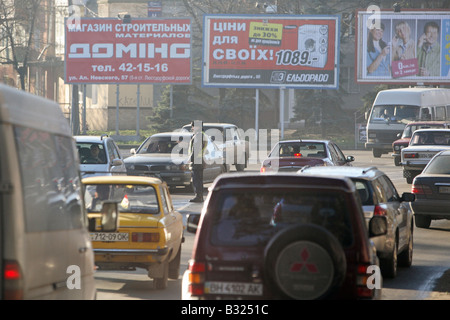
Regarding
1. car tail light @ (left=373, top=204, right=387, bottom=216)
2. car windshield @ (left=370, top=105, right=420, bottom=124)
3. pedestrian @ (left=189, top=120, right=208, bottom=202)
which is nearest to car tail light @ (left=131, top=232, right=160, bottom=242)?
car tail light @ (left=373, top=204, right=387, bottom=216)

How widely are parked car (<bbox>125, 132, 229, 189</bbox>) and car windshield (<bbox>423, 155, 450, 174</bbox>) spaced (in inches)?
286

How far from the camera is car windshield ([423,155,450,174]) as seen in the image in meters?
17.3

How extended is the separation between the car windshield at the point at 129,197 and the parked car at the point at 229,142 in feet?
51.4

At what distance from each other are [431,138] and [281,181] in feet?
75.3

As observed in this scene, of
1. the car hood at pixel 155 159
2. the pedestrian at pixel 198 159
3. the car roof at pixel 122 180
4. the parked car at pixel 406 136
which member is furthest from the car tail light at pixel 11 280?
the parked car at pixel 406 136

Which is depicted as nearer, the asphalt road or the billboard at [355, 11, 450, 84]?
the asphalt road

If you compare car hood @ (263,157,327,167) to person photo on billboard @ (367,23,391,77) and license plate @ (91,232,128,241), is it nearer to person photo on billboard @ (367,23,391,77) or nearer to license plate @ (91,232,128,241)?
license plate @ (91,232,128,241)

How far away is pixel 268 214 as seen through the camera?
6.67 m

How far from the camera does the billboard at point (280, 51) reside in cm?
4684

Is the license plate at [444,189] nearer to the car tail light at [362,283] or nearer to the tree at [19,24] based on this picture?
the car tail light at [362,283]

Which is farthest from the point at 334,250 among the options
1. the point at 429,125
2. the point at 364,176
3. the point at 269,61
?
the point at 269,61

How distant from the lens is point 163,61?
48.3 meters

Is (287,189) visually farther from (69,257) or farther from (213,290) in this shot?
(69,257)

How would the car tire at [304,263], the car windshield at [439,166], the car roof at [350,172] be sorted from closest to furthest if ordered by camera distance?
1. the car tire at [304,263]
2. the car roof at [350,172]
3. the car windshield at [439,166]
